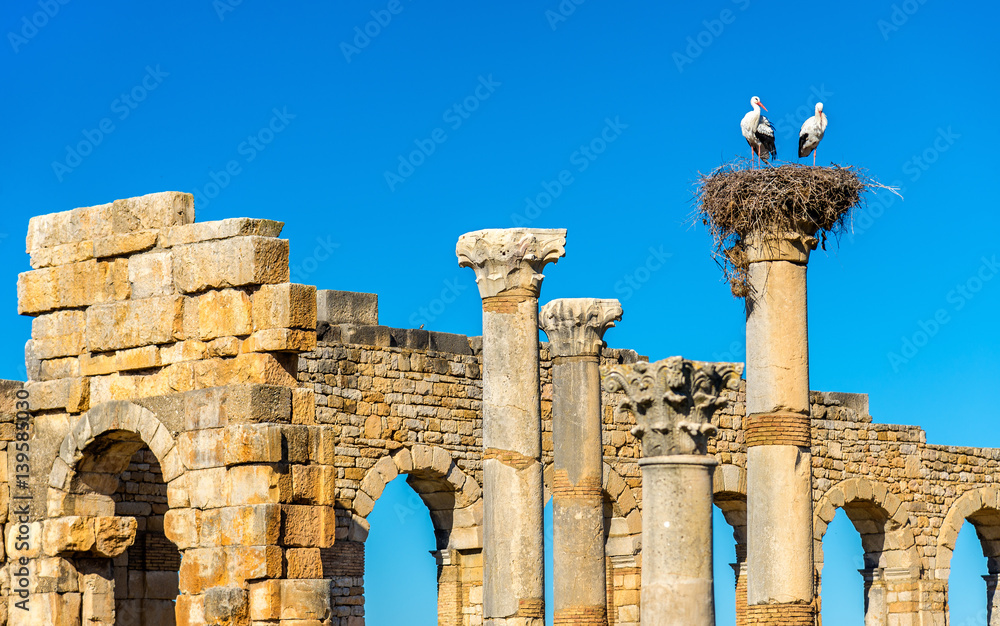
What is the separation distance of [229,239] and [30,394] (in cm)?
288

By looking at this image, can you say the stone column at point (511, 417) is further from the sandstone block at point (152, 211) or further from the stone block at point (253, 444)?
the sandstone block at point (152, 211)

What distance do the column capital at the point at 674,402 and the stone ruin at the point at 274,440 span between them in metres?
0.02

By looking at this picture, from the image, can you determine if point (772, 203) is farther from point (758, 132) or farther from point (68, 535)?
point (68, 535)

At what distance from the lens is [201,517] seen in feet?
47.9

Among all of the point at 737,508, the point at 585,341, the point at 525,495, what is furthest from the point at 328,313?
the point at 737,508

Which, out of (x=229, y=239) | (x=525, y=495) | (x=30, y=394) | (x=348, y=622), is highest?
(x=229, y=239)

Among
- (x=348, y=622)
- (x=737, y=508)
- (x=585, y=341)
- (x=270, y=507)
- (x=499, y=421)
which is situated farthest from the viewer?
(x=737, y=508)

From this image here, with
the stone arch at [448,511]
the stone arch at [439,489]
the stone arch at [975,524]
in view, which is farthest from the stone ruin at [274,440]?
the stone arch at [975,524]

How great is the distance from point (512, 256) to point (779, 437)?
290 cm

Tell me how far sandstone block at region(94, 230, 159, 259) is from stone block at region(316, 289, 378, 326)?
3677 mm

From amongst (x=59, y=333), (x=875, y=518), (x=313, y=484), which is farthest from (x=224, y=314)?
(x=875, y=518)

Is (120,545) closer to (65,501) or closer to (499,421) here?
(65,501)

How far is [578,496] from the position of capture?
1688 centimetres

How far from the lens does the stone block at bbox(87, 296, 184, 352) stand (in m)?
15.2
